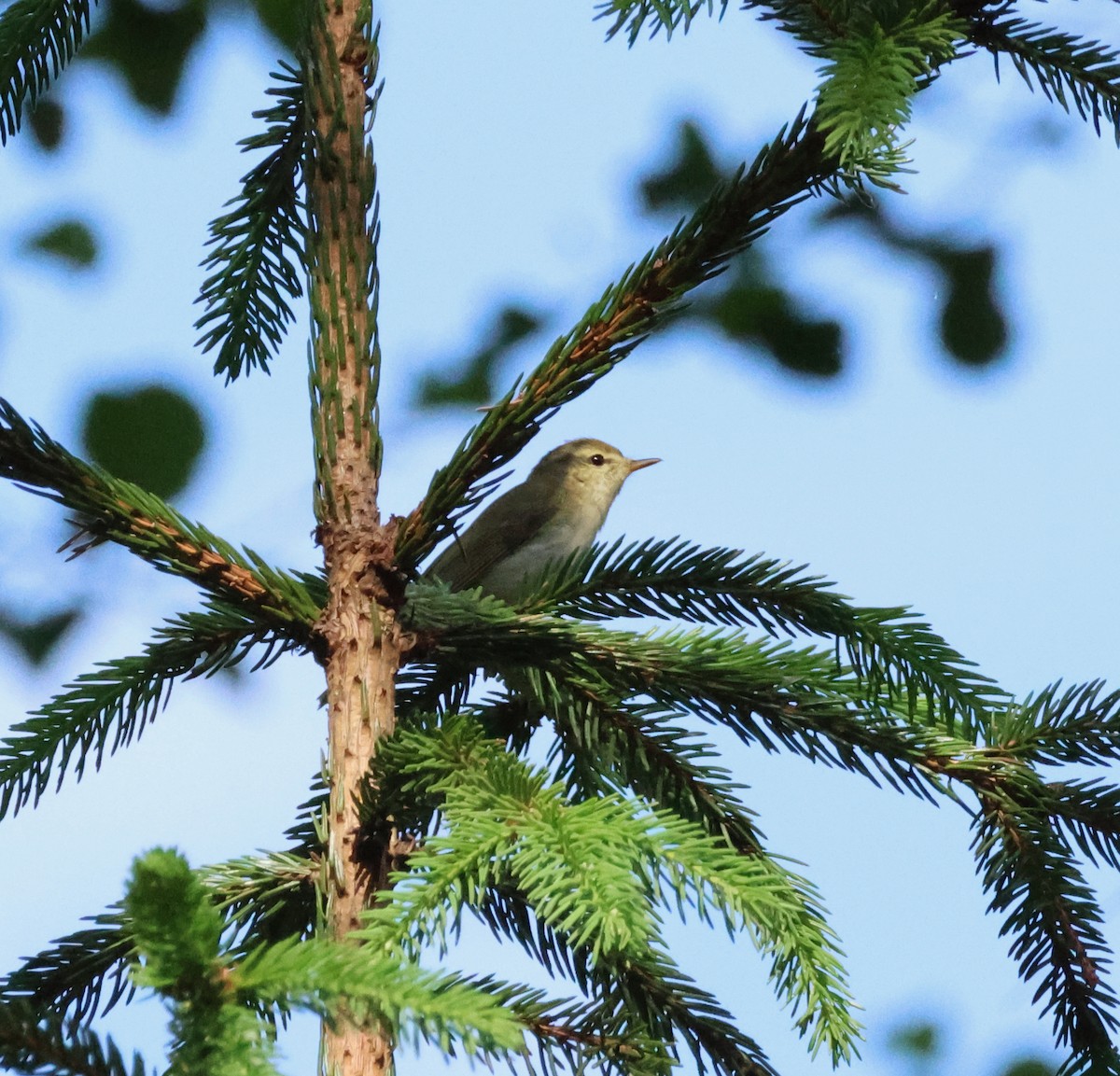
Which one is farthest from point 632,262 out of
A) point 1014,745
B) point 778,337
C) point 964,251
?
point 964,251

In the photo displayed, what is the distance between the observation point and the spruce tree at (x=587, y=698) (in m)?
1.35

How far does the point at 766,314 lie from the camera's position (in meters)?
2.96

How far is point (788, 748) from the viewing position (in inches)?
66.2

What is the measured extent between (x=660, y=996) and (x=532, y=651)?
1.45 ft

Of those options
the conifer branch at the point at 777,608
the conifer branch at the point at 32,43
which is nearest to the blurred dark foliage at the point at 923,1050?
the conifer branch at the point at 777,608


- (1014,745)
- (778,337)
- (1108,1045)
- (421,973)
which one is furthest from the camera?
(778,337)

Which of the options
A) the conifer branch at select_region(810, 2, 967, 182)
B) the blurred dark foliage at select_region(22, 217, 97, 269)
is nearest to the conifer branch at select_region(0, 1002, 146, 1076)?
the conifer branch at select_region(810, 2, 967, 182)

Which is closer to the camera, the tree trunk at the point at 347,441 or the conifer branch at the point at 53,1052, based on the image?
the conifer branch at the point at 53,1052

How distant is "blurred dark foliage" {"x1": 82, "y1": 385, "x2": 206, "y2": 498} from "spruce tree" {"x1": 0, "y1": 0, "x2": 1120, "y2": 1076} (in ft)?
3.19

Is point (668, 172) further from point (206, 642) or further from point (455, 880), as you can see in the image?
point (455, 880)

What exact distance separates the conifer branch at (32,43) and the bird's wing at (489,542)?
6.58 ft

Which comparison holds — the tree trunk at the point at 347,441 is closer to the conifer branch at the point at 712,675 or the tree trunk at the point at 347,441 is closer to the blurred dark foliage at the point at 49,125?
the conifer branch at the point at 712,675

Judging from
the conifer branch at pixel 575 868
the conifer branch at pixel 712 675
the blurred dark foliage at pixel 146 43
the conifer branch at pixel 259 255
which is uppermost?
the blurred dark foliage at pixel 146 43

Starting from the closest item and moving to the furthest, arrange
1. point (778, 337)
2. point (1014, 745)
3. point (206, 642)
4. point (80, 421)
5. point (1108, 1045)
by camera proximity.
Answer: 1. point (1108, 1045)
2. point (1014, 745)
3. point (206, 642)
4. point (80, 421)
5. point (778, 337)
